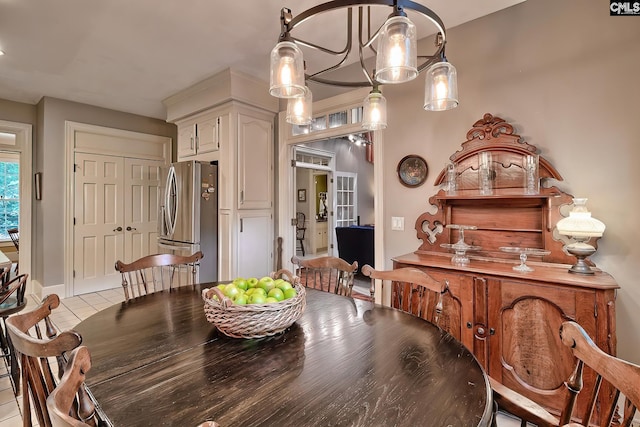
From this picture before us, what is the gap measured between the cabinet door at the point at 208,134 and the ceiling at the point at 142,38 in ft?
1.48

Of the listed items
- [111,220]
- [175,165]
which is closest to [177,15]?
[175,165]

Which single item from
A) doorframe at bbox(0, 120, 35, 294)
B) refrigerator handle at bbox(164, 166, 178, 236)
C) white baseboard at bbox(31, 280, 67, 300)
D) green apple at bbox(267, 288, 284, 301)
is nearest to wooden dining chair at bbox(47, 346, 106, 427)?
green apple at bbox(267, 288, 284, 301)

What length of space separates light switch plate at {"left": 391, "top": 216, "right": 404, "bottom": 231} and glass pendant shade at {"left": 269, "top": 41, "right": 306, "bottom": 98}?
5.54 feet

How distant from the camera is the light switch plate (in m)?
2.68

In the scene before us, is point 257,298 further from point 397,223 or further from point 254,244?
point 254,244

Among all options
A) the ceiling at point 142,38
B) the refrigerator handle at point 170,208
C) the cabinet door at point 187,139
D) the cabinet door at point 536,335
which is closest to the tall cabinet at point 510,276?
the cabinet door at point 536,335

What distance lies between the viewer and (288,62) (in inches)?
48.4

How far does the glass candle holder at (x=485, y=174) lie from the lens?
2.20 metres

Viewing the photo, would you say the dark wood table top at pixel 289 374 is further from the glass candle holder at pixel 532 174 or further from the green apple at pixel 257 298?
the glass candle holder at pixel 532 174

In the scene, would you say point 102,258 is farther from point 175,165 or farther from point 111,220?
point 175,165

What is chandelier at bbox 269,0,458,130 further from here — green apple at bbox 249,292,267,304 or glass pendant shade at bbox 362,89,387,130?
green apple at bbox 249,292,267,304

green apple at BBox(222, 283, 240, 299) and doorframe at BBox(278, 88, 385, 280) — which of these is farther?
doorframe at BBox(278, 88, 385, 280)

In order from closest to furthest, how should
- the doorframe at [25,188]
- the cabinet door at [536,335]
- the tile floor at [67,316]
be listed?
the cabinet door at [536,335] → the tile floor at [67,316] → the doorframe at [25,188]

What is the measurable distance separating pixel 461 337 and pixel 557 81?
1.74 meters
